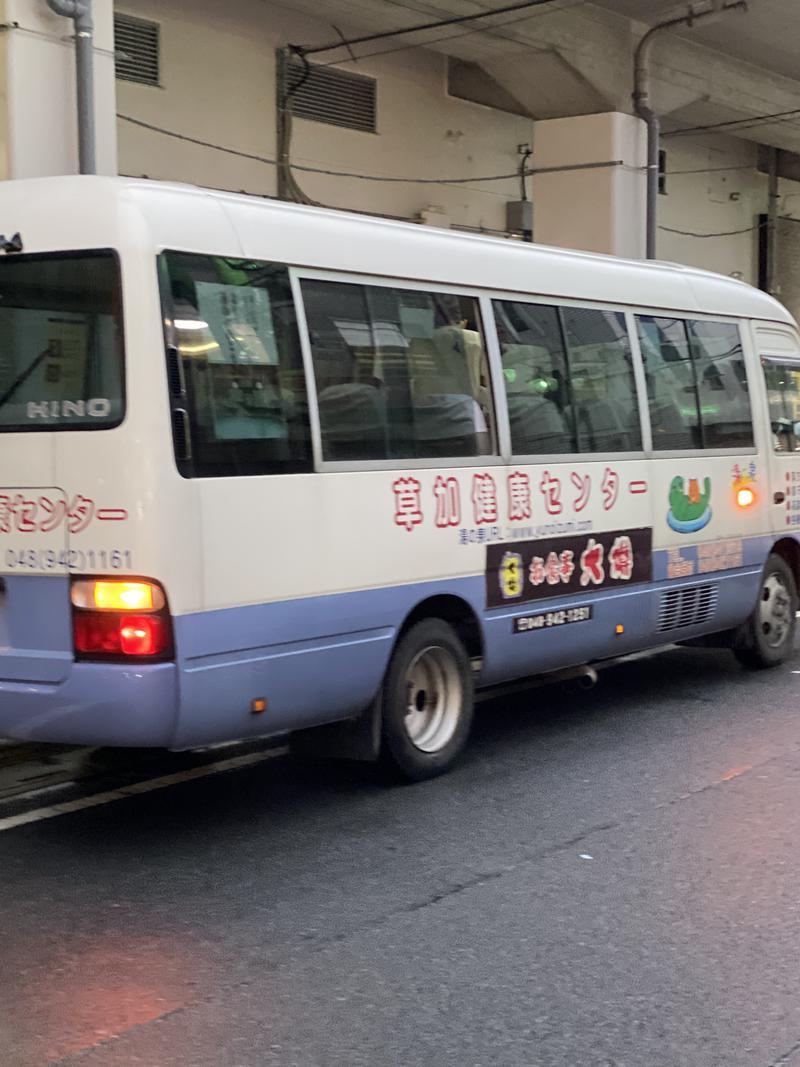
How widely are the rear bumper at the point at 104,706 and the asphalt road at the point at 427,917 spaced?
564mm

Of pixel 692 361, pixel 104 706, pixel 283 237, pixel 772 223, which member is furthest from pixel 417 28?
pixel 772 223

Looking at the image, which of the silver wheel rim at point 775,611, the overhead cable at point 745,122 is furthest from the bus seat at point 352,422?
the overhead cable at point 745,122

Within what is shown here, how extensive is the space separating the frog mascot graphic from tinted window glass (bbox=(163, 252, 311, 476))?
10.8ft

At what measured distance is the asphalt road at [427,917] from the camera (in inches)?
154

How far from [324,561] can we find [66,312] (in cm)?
156

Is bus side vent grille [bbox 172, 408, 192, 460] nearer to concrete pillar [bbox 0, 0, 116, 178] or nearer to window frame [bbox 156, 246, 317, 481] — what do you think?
window frame [bbox 156, 246, 317, 481]

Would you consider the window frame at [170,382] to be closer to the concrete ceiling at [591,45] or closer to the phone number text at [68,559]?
the phone number text at [68,559]

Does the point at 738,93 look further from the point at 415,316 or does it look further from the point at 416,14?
the point at 415,316

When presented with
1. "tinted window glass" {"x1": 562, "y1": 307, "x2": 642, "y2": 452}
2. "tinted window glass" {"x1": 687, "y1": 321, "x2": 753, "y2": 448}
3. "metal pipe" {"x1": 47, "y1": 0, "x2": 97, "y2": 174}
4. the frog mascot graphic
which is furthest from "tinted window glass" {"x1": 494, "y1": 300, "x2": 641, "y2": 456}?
"metal pipe" {"x1": 47, "y1": 0, "x2": 97, "y2": 174}

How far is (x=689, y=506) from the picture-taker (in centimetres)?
866

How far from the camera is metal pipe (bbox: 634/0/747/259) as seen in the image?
52.4 feet

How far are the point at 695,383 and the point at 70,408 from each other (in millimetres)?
4754

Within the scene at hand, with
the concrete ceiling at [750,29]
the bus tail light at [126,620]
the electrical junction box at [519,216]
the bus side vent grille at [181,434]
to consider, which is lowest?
the bus tail light at [126,620]

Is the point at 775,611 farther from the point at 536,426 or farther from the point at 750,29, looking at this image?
the point at 750,29
